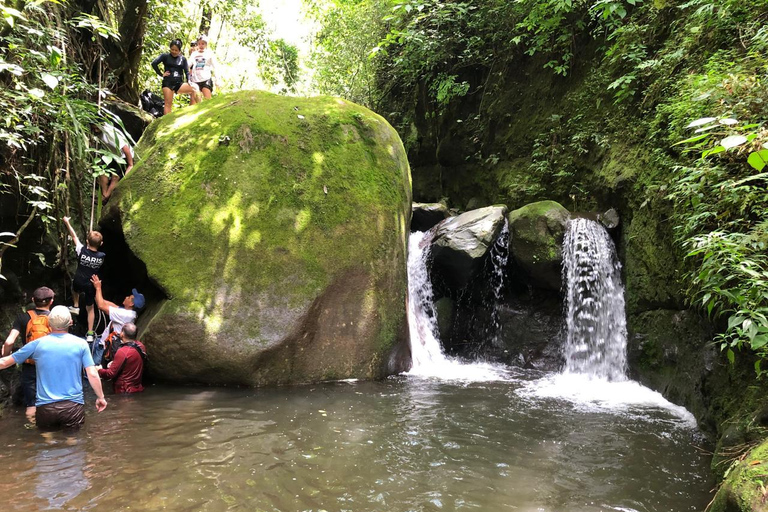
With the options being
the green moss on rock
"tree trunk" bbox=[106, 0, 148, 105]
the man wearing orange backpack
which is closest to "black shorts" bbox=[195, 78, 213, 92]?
"tree trunk" bbox=[106, 0, 148, 105]

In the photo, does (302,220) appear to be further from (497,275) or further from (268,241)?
(497,275)

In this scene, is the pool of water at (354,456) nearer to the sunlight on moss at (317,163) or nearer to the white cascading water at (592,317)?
the white cascading water at (592,317)

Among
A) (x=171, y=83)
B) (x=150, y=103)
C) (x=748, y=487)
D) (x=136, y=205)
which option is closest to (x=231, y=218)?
(x=136, y=205)

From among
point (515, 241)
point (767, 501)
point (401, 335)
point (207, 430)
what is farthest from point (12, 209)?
point (767, 501)

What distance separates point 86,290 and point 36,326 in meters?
1.60

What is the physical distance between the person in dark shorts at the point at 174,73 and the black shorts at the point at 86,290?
431cm

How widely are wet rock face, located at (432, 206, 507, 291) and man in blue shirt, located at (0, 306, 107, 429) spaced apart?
5885 millimetres

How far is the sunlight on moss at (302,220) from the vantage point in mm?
7145

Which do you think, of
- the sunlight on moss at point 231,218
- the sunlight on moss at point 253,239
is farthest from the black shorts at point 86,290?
the sunlight on moss at point 253,239

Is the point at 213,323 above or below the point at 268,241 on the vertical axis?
below

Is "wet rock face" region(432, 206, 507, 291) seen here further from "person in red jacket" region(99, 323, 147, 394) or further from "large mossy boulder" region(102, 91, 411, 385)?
"person in red jacket" region(99, 323, 147, 394)

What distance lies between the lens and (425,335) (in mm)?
8938

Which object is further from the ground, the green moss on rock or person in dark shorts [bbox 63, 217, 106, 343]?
person in dark shorts [bbox 63, 217, 106, 343]

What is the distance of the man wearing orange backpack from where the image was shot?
5.18 m
